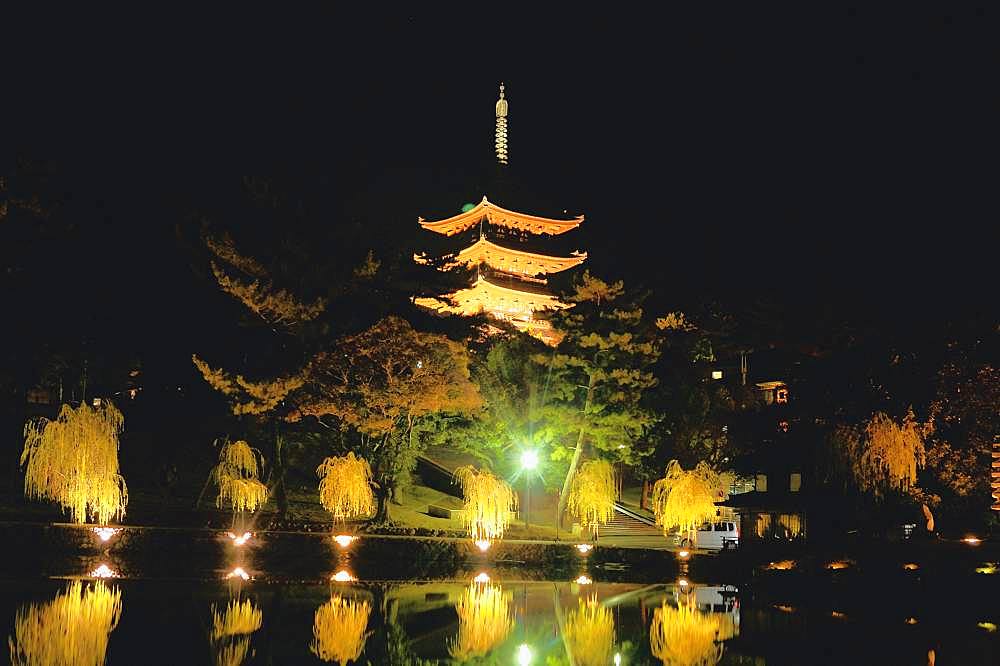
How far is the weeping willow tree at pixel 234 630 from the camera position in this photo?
14023 mm

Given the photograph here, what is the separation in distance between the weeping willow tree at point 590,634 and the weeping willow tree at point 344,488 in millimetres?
10368

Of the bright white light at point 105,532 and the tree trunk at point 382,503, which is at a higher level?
the tree trunk at point 382,503

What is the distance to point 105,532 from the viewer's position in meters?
26.5

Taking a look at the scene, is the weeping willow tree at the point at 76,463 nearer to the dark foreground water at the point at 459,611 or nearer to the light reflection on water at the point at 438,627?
the dark foreground water at the point at 459,611

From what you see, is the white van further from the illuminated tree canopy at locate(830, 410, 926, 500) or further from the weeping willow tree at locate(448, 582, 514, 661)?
the weeping willow tree at locate(448, 582, 514, 661)

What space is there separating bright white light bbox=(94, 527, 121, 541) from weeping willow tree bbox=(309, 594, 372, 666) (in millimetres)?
8315

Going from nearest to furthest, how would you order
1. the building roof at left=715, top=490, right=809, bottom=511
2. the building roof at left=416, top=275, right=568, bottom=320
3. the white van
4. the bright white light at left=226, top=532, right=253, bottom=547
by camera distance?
the bright white light at left=226, top=532, right=253, bottom=547
the building roof at left=715, top=490, right=809, bottom=511
the white van
the building roof at left=416, top=275, right=568, bottom=320

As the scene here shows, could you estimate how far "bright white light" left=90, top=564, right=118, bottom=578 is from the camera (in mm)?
24794

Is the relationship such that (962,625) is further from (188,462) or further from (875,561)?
(188,462)

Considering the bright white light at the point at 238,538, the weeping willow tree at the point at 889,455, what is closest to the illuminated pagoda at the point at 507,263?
the weeping willow tree at the point at 889,455

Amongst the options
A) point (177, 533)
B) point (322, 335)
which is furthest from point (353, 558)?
point (322, 335)

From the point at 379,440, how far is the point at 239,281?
725 centimetres

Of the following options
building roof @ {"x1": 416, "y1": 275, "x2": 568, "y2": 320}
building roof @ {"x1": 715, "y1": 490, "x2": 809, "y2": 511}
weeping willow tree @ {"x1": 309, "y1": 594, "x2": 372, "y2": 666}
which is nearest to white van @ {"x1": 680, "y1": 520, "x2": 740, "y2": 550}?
building roof @ {"x1": 715, "y1": 490, "x2": 809, "y2": 511}

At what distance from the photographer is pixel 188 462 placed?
35.1 m
